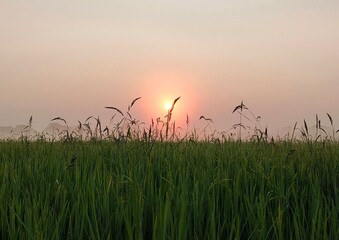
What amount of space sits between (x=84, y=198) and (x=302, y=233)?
1117mm

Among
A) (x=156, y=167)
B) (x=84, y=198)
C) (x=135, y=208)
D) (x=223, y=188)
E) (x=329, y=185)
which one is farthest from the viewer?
(x=156, y=167)

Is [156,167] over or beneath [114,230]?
over

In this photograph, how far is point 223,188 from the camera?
101 inches

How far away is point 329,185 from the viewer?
2924 millimetres

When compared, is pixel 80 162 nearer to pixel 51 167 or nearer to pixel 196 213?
pixel 51 167

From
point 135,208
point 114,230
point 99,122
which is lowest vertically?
point 114,230

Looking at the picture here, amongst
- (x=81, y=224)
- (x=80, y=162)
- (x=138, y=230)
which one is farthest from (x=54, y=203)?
(x=80, y=162)

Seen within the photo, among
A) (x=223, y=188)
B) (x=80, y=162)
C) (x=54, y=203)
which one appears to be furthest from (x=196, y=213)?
(x=80, y=162)

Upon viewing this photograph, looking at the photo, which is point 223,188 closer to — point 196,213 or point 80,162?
point 196,213

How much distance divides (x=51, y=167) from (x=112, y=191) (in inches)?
41.4

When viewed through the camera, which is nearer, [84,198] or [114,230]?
[114,230]

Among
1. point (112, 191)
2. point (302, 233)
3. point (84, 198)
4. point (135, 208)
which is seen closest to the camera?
point (135, 208)

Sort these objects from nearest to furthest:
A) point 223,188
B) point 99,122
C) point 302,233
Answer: point 302,233, point 223,188, point 99,122

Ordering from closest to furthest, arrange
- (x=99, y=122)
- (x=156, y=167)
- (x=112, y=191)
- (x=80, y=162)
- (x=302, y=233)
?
(x=302, y=233) → (x=112, y=191) → (x=156, y=167) → (x=80, y=162) → (x=99, y=122)
